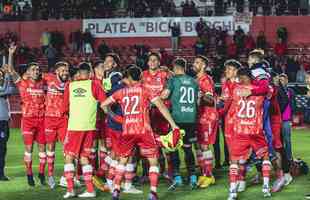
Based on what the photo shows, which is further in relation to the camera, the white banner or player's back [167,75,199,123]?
the white banner

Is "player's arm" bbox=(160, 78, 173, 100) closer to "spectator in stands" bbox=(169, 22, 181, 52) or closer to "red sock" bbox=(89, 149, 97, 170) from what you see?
"red sock" bbox=(89, 149, 97, 170)

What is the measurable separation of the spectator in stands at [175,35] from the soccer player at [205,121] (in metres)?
20.6

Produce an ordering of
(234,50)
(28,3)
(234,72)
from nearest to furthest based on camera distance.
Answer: (234,72), (234,50), (28,3)

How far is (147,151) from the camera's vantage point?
12344 millimetres

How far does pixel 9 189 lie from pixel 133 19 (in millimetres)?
22498

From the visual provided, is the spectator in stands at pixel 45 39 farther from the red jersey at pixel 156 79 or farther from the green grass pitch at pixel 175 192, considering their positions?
the red jersey at pixel 156 79

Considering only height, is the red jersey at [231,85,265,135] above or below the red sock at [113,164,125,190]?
above

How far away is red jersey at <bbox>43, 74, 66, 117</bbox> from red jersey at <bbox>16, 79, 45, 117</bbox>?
18 centimetres

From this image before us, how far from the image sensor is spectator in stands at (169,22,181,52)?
115ft

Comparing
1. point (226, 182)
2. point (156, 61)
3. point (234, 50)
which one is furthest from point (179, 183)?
point (234, 50)

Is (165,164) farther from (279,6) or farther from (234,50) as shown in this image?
(279,6)

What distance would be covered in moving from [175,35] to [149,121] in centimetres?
2282

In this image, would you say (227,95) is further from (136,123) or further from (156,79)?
(136,123)

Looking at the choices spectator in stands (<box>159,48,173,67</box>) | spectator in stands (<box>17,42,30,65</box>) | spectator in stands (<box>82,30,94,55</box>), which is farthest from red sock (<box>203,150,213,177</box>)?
spectator in stands (<box>82,30,94,55</box>)
